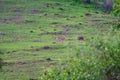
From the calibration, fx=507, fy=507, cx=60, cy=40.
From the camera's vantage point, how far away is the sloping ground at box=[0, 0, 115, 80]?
75.7 ft

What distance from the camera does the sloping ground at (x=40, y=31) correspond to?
23.1 metres

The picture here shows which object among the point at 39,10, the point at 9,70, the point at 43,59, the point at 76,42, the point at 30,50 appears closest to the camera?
the point at 9,70

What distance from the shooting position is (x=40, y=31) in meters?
32.1

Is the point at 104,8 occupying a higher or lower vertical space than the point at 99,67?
lower

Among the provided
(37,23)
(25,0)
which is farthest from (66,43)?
(25,0)

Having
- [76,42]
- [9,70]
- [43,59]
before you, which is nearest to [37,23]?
[76,42]

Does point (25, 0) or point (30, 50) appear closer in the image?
point (30, 50)

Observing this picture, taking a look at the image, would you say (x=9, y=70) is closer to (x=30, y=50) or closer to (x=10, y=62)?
(x=10, y=62)

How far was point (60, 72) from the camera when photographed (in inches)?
492

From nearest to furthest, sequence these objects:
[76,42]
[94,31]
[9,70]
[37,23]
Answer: [9,70]
[76,42]
[94,31]
[37,23]

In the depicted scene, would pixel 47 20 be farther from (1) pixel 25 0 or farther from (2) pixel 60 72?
(2) pixel 60 72

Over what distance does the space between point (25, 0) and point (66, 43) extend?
669 inches

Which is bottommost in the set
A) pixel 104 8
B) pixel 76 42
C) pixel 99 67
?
pixel 104 8

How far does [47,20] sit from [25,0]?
829 centimetres
